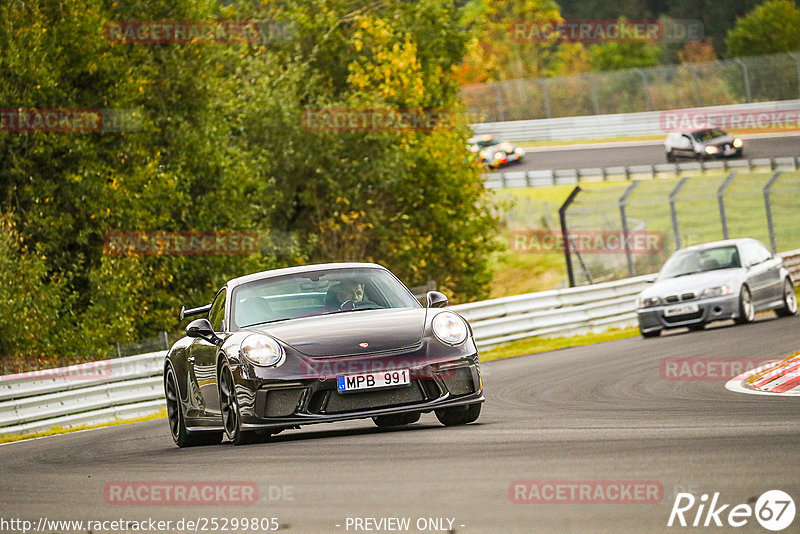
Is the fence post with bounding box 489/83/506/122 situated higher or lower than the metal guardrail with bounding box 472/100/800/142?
higher

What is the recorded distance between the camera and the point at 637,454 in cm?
683

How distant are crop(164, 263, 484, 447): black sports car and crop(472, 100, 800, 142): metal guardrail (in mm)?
47514

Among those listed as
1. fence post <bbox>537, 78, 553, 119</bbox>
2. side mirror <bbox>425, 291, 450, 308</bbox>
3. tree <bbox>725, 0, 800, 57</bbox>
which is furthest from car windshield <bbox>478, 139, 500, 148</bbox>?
side mirror <bbox>425, 291, 450, 308</bbox>

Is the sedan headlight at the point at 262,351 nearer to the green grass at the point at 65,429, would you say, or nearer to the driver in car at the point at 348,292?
the driver in car at the point at 348,292

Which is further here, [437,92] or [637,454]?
[437,92]

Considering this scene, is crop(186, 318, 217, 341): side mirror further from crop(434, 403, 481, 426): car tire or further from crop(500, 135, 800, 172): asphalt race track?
crop(500, 135, 800, 172): asphalt race track

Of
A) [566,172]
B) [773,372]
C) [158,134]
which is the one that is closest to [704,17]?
[566,172]

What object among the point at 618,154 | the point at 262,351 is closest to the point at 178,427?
the point at 262,351

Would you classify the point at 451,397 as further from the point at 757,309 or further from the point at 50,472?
the point at 757,309

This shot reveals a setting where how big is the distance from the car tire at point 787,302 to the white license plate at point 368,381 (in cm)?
1300

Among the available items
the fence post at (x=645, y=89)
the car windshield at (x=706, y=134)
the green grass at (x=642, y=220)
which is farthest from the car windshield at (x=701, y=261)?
the fence post at (x=645, y=89)

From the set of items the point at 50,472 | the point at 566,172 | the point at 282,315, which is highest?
the point at 282,315

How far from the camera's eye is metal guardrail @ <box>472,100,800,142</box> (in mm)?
58094

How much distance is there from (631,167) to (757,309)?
99.6ft
